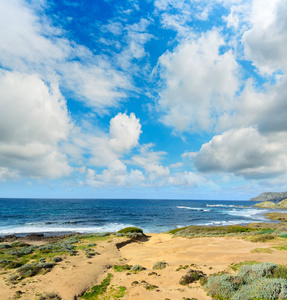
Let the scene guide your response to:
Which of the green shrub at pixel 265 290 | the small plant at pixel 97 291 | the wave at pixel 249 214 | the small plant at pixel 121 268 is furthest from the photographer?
the wave at pixel 249 214

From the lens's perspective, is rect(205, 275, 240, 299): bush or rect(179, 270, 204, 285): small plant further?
rect(179, 270, 204, 285): small plant

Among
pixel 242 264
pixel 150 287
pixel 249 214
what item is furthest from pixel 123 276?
pixel 249 214

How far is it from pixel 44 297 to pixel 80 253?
9.95 metres

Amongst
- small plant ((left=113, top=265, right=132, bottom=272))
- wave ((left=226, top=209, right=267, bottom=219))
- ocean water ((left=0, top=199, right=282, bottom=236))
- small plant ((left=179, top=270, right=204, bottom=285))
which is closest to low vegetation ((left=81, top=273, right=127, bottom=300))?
small plant ((left=113, top=265, right=132, bottom=272))

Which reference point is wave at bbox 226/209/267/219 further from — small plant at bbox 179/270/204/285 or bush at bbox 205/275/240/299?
bush at bbox 205/275/240/299

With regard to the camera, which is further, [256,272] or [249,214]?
[249,214]

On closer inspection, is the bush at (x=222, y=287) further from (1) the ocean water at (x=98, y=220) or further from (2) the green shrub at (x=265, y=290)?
(1) the ocean water at (x=98, y=220)

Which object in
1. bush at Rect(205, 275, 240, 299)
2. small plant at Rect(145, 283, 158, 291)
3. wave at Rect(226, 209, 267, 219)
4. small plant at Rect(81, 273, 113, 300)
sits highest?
bush at Rect(205, 275, 240, 299)

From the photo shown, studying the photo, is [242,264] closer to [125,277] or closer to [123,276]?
[125,277]

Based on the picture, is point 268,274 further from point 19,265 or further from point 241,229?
point 241,229

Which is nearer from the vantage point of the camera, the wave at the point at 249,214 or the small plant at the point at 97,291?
the small plant at the point at 97,291

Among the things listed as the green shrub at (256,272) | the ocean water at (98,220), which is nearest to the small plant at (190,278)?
the green shrub at (256,272)

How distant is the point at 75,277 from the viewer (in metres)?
13.1

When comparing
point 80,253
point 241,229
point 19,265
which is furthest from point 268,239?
point 19,265
